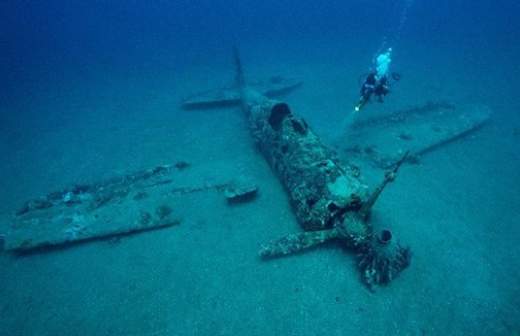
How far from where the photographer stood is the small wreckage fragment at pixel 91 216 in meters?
7.32

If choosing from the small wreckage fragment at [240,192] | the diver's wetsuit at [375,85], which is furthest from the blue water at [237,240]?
the diver's wetsuit at [375,85]

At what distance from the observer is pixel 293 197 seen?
7.39m

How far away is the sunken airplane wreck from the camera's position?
6.22 metres

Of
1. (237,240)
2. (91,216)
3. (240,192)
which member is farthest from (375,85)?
(91,216)

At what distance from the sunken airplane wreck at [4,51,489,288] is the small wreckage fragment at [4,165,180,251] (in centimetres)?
2

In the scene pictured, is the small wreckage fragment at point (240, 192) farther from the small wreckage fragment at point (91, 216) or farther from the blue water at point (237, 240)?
the small wreckage fragment at point (91, 216)

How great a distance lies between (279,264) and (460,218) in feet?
18.2

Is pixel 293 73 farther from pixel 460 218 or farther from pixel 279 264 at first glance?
pixel 279 264

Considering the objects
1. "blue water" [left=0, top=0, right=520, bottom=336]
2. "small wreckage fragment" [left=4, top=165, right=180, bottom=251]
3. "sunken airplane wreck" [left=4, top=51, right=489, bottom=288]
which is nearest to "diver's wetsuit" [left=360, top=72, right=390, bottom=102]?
"sunken airplane wreck" [left=4, top=51, right=489, bottom=288]

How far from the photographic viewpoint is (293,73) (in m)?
23.3

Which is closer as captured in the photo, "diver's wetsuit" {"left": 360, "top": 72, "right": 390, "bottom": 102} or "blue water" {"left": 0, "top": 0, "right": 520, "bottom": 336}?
"blue water" {"left": 0, "top": 0, "right": 520, "bottom": 336}

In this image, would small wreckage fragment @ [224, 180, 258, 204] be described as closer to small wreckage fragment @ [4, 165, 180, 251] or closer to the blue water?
the blue water

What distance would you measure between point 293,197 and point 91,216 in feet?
17.7

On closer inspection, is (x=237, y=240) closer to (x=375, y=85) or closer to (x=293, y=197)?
(x=293, y=197)
